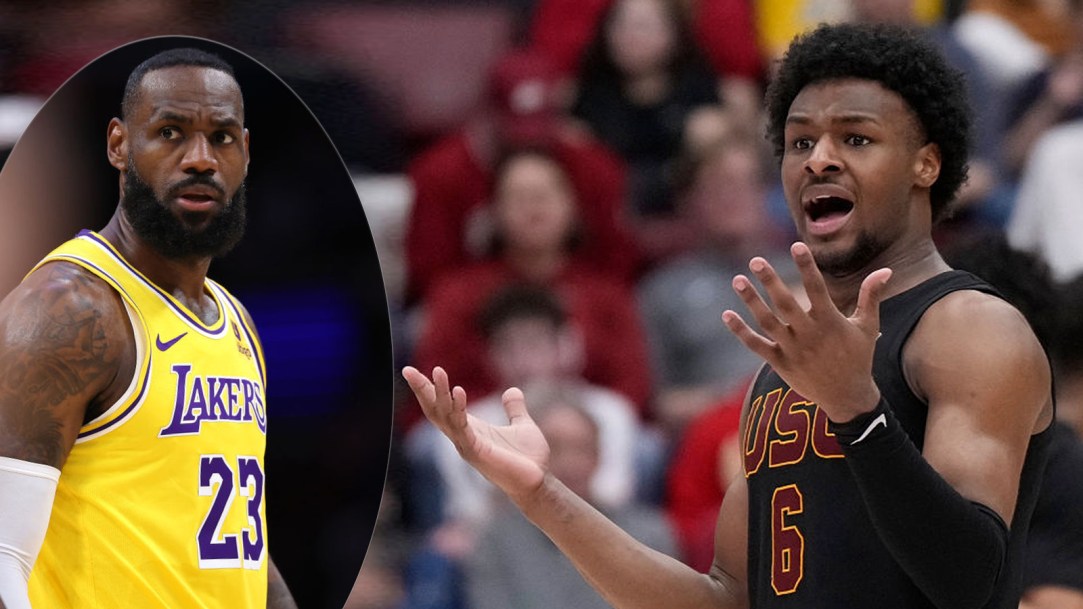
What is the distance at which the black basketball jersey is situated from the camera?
2.86 m

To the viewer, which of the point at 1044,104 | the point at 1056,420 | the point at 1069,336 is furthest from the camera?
the point at 1044,104

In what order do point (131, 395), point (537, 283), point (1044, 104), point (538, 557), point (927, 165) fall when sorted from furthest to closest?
point (1044, 104) → point (537, 283) → point (538, 557) → point (927, 165) → point (131, 395)

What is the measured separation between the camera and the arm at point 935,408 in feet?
8.21

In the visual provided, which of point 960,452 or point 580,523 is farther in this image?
point 580,523

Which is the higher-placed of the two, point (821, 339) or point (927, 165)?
point (927, 165)

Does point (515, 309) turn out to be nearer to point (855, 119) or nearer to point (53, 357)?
point (855, 119)

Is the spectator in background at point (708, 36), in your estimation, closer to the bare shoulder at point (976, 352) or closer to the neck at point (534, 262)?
the neck at point (534, 262)

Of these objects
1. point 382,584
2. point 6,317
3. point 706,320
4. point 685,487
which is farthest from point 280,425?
point 706,320

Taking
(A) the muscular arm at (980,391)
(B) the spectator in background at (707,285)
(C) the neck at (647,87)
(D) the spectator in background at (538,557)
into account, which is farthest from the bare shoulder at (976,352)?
(C) the neck at (647,87)

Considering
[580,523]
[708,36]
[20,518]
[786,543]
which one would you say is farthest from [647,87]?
[20,518]

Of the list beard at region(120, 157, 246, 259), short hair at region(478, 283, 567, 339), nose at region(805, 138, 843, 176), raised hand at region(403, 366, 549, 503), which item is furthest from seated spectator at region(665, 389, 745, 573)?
beard at region(120, 157, 246, 259)

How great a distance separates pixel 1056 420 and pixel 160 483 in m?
2.10

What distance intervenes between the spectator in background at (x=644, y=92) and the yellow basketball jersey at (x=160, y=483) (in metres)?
4.04

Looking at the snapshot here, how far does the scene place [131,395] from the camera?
2.85m
